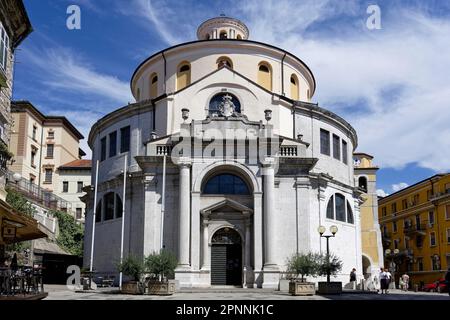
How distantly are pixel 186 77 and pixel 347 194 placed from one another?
1542cm

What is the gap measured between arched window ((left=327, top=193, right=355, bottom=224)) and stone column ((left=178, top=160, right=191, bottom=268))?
442 inches

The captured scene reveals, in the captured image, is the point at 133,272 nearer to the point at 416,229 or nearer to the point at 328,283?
the point at 328,283

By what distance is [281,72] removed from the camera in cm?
4172

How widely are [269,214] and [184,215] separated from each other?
202 inches

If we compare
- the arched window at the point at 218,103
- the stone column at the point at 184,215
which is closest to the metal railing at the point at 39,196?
the arched window at the point at 218,103

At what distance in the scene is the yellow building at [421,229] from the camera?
215 feet

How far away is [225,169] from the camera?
33.7m

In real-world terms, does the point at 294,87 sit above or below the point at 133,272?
above

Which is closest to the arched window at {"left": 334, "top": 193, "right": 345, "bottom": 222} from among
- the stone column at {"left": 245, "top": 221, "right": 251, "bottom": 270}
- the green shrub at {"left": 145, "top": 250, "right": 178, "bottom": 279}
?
the stone column at {"left": 245, "top": 221, "right": 251, "bottom": 270}

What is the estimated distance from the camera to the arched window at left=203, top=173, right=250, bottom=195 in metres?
33.7

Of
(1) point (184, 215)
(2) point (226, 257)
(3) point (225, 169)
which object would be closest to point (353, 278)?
(2) point (226, 257)

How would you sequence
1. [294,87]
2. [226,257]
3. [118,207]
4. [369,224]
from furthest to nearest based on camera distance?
[369,224] < [294,87] < [118,207] < [226,257]

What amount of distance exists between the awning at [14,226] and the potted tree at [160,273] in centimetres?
746

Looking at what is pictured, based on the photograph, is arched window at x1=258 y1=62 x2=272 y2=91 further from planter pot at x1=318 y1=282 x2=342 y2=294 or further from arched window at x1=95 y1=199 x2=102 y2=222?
planter pot at x1=318 y1=282 x2=342 y2=294
